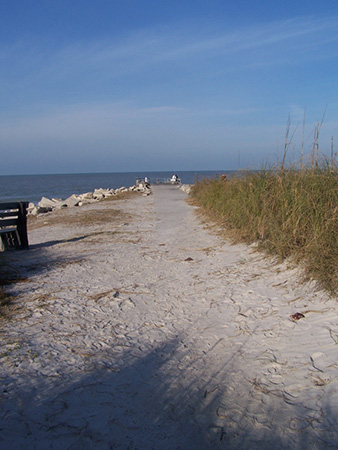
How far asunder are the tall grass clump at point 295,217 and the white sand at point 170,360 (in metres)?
0.31

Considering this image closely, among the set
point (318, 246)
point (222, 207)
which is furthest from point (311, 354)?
point (222, 207)

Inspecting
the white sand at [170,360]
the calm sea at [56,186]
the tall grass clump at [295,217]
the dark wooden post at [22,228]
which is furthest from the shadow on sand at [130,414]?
the calm sea at [56,186]

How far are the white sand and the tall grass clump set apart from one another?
1.01 feet

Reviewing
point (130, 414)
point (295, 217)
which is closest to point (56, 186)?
point (295, 217)

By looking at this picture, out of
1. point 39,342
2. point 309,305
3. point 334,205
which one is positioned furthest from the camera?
point 334,205

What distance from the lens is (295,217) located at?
587 cm

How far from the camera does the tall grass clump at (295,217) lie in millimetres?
4641

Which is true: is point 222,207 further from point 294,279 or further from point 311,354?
point 311,354

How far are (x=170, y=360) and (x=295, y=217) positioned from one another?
3.43m

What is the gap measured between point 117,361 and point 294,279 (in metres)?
2.73

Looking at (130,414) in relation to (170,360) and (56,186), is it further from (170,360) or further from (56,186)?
(56,186)

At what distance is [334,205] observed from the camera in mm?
5344

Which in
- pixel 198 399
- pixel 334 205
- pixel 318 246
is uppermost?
pixel 334 205

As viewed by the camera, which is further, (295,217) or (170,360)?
(295,217)
